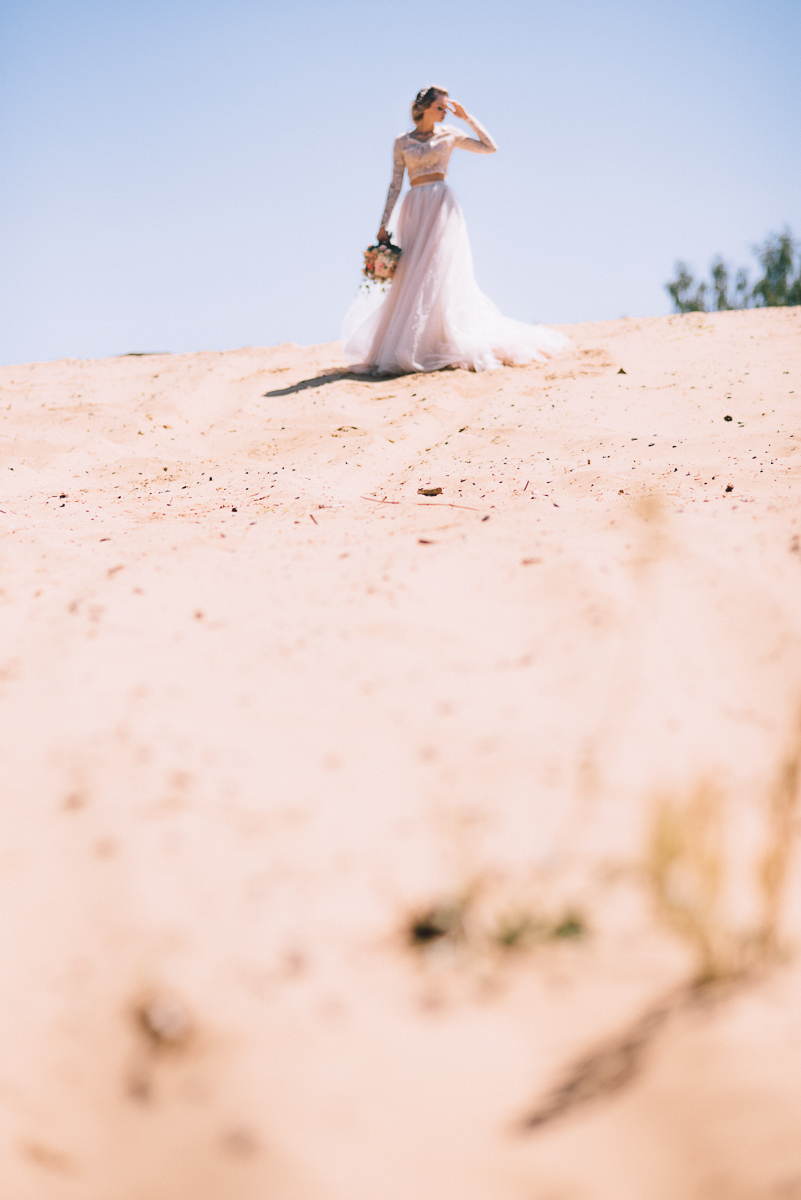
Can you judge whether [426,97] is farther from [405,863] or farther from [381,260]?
[405,863]

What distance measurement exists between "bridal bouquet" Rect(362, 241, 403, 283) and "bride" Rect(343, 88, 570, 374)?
86 millimetres

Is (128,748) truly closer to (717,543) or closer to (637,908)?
(637,908)

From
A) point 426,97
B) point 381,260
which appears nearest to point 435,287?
point 381,260

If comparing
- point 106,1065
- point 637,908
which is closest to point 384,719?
point 637,908

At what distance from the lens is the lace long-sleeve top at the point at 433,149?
231 inches

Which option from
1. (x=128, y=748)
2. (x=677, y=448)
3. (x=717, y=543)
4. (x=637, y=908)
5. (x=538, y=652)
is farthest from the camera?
(x=677, y=448)

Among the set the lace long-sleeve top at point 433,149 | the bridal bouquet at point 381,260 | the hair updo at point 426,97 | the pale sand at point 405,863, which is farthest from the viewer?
the bridal bouquet at point 381,260

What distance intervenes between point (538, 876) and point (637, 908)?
0.45 feet

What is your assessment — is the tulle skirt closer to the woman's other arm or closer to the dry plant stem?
the woman's other arm

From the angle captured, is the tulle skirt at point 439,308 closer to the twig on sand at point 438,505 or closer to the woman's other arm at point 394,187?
the woman's other arm at point 394,187

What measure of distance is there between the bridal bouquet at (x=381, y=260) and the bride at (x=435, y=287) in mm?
86

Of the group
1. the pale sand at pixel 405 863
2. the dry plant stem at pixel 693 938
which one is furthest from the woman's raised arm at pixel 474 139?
the dry plant stem at pixel 693 938

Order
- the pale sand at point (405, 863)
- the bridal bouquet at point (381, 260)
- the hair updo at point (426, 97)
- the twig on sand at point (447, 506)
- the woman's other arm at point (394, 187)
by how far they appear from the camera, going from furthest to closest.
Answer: the bridal bouquet at point (381, 260) < the woman's other arm at point (394, 187) < the hair updo at point (426, 97) < the twig on sand at point (447, 506) < the pale sand at point (405, 863)

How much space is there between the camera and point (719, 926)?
106cm
